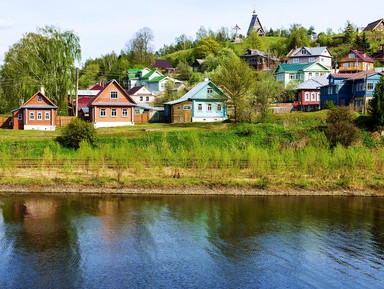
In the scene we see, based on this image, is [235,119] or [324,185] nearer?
[324,185]

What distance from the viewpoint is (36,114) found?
5934 cm

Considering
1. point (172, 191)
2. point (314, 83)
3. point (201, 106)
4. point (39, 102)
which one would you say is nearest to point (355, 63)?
point (314, 83)

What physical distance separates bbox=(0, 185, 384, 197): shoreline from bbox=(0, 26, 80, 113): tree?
1277 inches

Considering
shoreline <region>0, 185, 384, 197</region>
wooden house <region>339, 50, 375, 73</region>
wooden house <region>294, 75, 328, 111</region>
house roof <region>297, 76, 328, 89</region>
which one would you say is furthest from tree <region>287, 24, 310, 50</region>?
shoreline <region>0, 185, 384, 197</region>

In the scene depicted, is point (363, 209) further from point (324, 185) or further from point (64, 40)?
point (64, 40)

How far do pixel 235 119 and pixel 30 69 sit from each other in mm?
30066

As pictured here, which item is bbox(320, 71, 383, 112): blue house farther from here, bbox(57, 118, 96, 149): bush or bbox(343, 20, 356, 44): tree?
bbox(343, 20, 356, 44): tree

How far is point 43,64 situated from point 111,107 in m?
14.4

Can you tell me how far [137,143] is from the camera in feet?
164

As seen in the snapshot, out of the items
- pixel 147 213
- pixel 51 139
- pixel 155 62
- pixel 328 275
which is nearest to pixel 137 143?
pixel 51 139

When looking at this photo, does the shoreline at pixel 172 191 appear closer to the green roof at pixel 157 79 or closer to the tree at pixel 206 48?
the green roof at pixel 157 79

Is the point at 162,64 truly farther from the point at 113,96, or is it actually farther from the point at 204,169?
the point at 204,169

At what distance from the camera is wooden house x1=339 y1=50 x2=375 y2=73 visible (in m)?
102

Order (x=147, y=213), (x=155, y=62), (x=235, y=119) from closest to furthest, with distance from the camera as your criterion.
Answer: (x=147, y=213)
(x=235, y=119)
(x=155, y=62)
